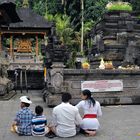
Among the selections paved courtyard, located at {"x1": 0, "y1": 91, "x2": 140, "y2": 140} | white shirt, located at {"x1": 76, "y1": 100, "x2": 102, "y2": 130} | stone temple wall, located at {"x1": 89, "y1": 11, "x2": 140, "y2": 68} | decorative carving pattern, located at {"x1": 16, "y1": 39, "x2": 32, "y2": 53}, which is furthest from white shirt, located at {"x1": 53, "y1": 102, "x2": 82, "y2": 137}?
decorative carving pattern, located at {"x1": 16, "y1": 39, "x2": 32, "y2": 53}

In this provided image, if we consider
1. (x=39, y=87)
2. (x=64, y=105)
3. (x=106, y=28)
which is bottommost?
(x=39, y=87)

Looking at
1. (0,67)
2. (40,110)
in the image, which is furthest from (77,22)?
(40,110)

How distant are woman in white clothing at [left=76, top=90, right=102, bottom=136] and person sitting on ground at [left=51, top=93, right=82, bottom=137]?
303 mm

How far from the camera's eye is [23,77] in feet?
104

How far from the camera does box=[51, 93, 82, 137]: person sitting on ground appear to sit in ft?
32.2

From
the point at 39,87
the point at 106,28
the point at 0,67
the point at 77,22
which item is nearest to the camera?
the point at 0,67

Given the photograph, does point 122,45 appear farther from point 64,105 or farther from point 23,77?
point 64,105

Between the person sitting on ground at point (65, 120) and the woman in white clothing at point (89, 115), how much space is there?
11.9 inches

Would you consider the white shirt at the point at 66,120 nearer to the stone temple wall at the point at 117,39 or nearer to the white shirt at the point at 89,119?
the white shirt at the point at 89,119

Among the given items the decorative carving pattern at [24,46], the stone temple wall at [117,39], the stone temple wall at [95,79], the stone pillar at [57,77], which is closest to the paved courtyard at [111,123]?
the stone temple wall at [95,79]

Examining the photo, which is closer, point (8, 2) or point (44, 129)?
point (44, 129)

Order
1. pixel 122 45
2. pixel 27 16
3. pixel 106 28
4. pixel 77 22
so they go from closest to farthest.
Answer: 1. pixel 122 45
2. pixel 106 28
3. pixel 27 16
4. pixel 77 22

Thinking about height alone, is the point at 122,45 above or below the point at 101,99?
above

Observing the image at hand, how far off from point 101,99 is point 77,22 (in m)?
38.8
